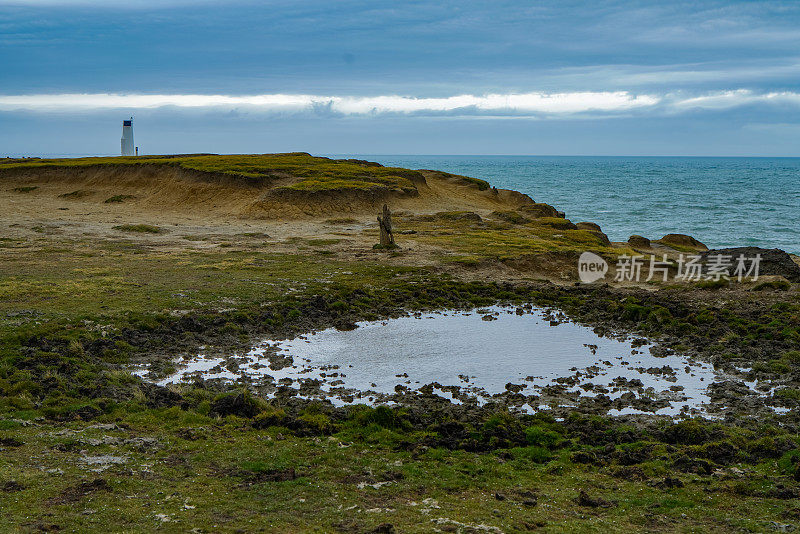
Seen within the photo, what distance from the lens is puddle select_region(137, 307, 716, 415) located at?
16.0 m

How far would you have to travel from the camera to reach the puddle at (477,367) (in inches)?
631

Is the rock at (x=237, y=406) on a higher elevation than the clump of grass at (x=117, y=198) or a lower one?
lower

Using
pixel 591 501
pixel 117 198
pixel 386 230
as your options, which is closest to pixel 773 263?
pixel 386 230

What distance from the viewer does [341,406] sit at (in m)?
15.1

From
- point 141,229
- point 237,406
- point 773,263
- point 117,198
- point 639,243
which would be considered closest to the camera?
point 237,406

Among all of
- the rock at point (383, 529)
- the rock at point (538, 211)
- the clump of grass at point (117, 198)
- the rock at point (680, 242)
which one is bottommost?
the rock at point (383, 529)

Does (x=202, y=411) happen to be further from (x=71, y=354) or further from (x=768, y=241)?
(x=768, y=241)

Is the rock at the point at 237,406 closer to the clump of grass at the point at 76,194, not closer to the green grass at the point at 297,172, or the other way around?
the green grass at the point at 297,172

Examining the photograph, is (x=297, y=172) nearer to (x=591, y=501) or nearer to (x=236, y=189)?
(x=236, y=189)

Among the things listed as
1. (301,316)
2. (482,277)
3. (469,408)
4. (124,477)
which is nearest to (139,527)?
(124,477)

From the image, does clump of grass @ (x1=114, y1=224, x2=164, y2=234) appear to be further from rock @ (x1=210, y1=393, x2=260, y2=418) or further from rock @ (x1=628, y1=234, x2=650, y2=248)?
rock @ (x1=628, y1=234, x2=650, y2=248)

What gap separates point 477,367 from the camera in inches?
717

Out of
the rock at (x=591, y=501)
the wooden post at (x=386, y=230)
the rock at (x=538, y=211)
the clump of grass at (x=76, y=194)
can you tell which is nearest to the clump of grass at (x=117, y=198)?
the clump of grass at (x=76, y=194)

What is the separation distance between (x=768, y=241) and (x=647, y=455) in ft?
178
